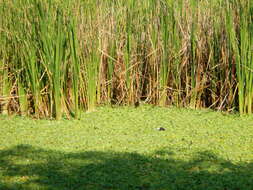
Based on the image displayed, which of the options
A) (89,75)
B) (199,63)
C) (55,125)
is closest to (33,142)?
(55,125)

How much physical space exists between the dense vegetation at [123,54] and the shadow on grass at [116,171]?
1.21 metres

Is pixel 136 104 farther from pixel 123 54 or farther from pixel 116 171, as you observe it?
pixel 116 171

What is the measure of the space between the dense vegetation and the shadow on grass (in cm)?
121

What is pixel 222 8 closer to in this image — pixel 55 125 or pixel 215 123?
pixel 215 123

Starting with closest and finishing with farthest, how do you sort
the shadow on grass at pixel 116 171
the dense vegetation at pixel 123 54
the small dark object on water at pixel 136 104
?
the shadow on grass at pixel 116 171 → the dense vegetation at pixel 123 54 → the small dark object on water at pixel 136 104

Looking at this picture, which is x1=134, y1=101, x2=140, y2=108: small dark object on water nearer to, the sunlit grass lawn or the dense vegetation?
the dense vegetation

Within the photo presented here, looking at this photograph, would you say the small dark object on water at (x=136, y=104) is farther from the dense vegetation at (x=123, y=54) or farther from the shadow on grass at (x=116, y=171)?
the shadow on grass at (x=116, y=171)

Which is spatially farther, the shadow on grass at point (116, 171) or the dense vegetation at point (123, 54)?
the dense vegetation at point (123, 54)

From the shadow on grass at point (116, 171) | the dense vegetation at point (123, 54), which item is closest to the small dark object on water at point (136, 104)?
the dense vegetation at point (123, 54)

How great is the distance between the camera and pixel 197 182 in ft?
12.9

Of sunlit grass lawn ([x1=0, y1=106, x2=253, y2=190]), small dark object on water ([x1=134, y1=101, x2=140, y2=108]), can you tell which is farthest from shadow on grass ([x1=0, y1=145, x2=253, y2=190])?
small dark object on water ([x1=134, y1=101, x2=140, y2=108])

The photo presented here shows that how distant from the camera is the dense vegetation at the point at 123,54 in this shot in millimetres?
5527

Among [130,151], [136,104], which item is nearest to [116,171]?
[130,151]

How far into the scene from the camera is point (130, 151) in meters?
4.62
